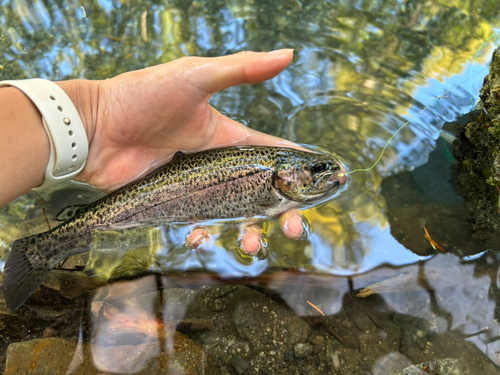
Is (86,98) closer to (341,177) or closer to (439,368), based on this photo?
(341,177)

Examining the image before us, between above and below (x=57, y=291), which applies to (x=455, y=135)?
above

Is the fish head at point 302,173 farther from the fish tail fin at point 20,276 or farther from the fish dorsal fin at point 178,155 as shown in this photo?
the fish tail fin at point 20,276

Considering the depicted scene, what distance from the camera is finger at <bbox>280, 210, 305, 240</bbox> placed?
12.1ft

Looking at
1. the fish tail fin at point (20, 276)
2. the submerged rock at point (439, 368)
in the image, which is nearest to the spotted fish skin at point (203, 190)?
the fish tail fin at point (20, 276)

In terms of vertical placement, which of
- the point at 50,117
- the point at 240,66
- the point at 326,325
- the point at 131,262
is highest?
the point at 240,66

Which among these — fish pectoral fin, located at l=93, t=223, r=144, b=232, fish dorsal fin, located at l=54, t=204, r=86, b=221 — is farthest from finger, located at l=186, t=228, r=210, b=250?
fish dorsal fin, located at l=54, t=204, r=86, b=221

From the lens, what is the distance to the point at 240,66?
2992 millimetres

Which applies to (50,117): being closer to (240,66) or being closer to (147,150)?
(147,150)

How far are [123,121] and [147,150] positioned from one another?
19.4 inches

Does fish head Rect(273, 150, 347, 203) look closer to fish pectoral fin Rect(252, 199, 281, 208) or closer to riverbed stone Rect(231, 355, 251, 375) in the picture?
fish pectoral fin Rect(252, 199, 281, 208)

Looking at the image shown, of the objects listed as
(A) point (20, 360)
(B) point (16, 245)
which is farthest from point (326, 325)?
(B) point (16, 245)

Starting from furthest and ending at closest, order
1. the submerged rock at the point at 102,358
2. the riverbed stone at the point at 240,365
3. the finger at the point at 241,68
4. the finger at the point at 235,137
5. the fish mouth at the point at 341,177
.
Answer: the finger at the point at 235,137, the fish mouth at the point at 341,177, the riverbed stone at the point at 240,365, the submerged rock at the point at 102,358, the finger at the point at 241,68

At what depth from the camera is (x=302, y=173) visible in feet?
12.0

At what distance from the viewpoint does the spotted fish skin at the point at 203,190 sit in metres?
3.56
